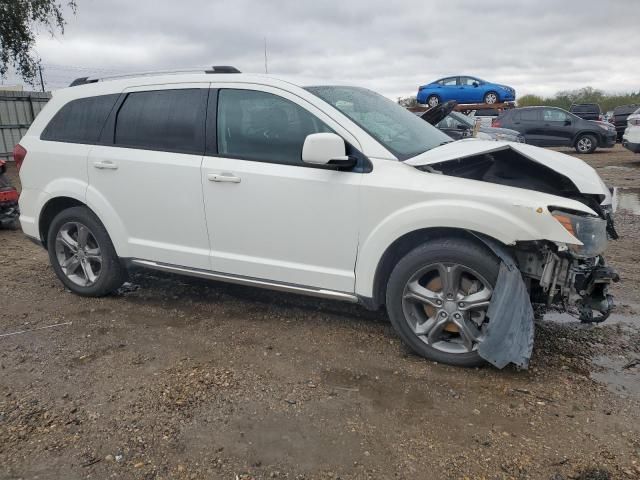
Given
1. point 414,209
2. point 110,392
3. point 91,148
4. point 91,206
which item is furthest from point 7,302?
point 414,209

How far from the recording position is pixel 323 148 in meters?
3.37

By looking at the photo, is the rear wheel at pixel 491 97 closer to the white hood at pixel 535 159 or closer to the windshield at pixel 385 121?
the windshield at pixel 385 121

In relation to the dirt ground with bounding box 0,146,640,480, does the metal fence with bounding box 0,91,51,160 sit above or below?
above

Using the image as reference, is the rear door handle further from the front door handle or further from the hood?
the hood

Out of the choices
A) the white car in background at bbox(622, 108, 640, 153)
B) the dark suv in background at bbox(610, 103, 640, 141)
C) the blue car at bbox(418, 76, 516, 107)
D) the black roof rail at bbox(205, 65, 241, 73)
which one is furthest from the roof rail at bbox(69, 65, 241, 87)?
the dark suv in background at bbox(610, 103, 640, 141)

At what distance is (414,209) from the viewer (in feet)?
11.0

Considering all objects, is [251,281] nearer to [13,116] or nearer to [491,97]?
[13,116]

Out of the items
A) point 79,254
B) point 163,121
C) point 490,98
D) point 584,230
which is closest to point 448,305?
point 584,230

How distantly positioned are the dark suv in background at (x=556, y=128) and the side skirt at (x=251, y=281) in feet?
55.3

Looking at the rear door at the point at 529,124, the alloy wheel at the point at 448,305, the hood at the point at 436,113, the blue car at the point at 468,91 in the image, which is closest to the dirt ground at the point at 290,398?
the alloy wheel at the point at 448,305

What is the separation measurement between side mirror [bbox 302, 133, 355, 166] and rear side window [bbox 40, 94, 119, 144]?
209 centimetres

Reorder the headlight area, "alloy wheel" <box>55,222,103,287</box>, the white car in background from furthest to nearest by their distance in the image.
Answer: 1. the white car in background
2. "alloy wheel" <box>55,222,103,287</box>
3. the headlight area

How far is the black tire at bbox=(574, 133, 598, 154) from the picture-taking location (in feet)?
62.4

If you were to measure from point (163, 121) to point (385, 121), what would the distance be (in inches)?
68.7
